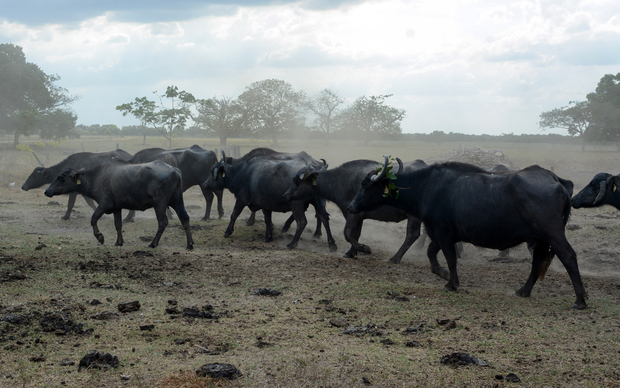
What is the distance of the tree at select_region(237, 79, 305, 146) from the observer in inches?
1826

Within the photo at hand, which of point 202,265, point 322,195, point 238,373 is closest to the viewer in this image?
point 238,373

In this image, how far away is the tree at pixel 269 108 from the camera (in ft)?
152

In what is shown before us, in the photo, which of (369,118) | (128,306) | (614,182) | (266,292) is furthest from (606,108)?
(128,306)

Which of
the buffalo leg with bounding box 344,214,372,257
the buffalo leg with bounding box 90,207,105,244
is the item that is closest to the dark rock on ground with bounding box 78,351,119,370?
the buffalo leg with bounding box 344,214,372,257

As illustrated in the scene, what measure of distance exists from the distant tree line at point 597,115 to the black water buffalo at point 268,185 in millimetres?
43365

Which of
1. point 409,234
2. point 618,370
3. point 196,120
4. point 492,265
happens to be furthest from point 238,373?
point 196,120

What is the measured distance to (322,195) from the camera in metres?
11.3

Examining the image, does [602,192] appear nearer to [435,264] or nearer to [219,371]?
[435,264]

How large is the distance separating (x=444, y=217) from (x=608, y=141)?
158 feet

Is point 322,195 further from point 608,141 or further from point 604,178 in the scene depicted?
point 608,141

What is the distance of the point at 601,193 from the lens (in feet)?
30.3

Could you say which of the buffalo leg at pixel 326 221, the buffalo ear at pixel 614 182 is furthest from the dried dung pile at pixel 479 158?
the buffalo ear at pixel 614 182

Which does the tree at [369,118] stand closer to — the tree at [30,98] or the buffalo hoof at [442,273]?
the tree at [30,98]

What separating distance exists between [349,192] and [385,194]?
225cm
